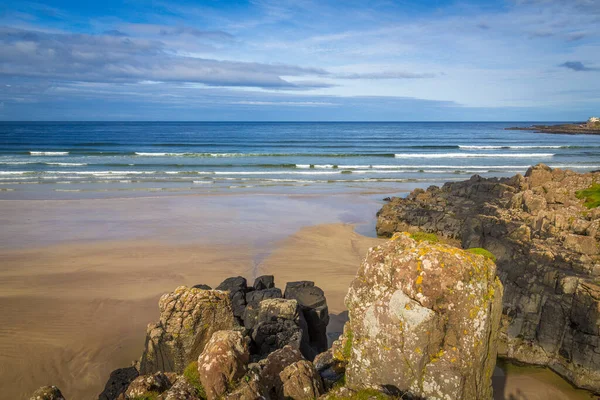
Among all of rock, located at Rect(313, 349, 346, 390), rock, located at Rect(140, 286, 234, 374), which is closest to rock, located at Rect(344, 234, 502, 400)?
rock, located at Rect(313, 349, 346, 390)

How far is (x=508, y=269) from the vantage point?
11.8m

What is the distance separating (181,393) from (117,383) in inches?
150

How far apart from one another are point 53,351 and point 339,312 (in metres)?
7.32

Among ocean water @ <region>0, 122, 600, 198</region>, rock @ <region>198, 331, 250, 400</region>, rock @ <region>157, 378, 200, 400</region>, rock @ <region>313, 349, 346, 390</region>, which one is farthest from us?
ocean water @ <region>0, 122, 600, 198</region>

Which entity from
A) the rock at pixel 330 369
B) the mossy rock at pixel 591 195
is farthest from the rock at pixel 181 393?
the mossy rock at pixel 591 195

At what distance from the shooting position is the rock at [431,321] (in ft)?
18.0

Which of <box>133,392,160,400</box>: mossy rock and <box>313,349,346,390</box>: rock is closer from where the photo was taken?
<box>133,392,160,400</box>: mossy rock

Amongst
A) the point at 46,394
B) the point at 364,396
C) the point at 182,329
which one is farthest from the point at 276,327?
the point at 46,394

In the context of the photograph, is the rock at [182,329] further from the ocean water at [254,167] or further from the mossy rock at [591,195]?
the ocean water at [254,167]

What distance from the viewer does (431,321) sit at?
18.0 ft

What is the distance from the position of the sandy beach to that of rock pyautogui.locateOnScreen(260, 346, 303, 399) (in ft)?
18.1

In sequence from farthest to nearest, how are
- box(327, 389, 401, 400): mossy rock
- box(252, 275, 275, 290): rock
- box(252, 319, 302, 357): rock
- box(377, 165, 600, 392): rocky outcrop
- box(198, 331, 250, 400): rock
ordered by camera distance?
1. box(252, 275, 275, 290): rock
2. box(377, 165, 600, 392): rocky outcrop
3. box(252, 319, 302, 357): rock
4. box(198, 331, 250, 400): rock
5. box(327, 389, 401, 400): mossy rock

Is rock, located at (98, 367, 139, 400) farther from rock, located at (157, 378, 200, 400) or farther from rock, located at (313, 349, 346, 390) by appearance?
rock, located at (313, 349, 346, 390)

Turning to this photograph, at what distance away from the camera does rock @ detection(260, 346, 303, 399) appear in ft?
19.4
